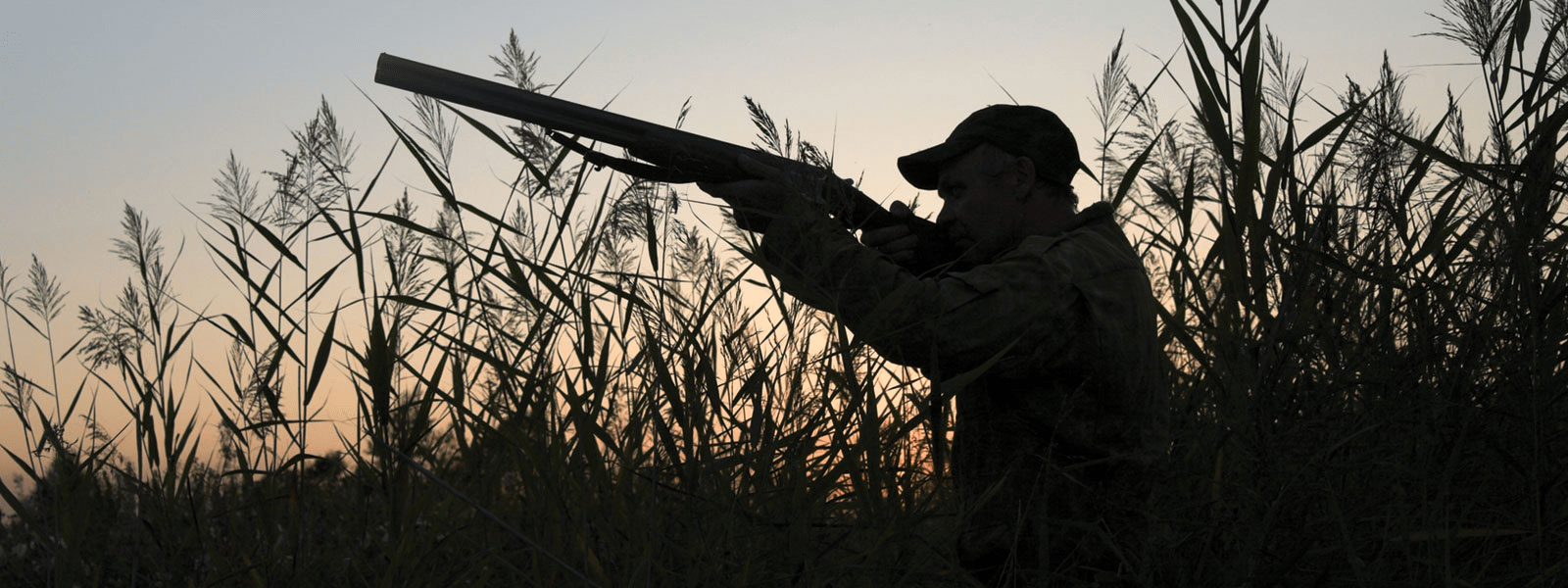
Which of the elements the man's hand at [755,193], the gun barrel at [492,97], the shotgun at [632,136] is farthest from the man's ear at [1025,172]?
the gun barrel at [492,97]

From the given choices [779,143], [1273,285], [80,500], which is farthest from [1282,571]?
[80,500]

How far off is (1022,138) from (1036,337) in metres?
0.68

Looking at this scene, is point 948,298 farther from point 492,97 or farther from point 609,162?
point 492,97

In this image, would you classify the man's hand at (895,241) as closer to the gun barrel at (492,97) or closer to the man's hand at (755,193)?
the man's hand at (755,193)

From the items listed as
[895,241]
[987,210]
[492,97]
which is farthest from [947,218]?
[492,97]

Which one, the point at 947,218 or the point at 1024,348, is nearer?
the point at 1024,348

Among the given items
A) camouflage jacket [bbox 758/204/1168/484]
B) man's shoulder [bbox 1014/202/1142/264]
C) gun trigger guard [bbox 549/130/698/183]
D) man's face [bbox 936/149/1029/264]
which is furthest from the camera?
man's face [bbox 936/149/1029/264]

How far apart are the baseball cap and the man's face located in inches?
1.6

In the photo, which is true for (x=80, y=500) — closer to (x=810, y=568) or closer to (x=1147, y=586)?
(x=810, y=568)

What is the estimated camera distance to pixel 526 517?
2.01 meters

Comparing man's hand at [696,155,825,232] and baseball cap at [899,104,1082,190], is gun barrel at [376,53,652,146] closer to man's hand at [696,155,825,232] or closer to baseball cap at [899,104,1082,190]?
man's hand at [696,155,825,232]

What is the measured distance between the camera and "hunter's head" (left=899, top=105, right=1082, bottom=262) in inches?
109

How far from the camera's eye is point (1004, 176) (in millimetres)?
2777

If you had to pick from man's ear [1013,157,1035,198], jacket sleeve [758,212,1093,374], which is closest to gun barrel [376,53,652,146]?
jacket sleeve [758,212,1093,374]
